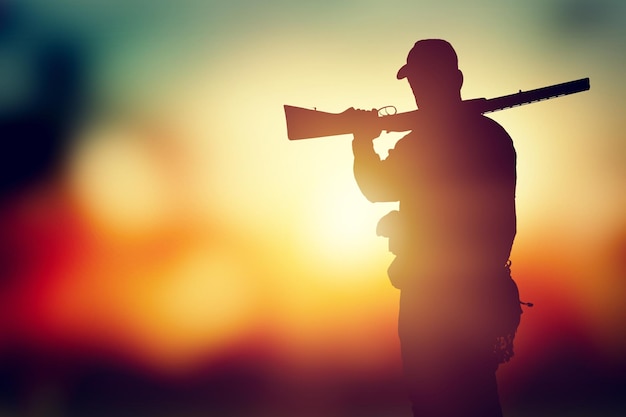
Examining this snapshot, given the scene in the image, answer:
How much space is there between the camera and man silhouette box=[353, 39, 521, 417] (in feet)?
11.2

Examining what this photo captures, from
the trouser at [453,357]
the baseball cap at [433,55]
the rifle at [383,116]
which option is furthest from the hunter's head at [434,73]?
the trouser at [453,357]

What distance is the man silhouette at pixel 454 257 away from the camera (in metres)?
3.41

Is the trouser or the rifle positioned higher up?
the rifle

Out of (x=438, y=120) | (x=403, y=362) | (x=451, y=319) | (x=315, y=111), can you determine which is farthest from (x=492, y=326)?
(x=315, y=111)

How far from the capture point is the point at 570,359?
12344 mm

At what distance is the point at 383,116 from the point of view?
4.27 m

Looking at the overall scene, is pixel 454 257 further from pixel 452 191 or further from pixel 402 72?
pixel 402 72

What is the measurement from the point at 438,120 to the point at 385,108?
0.77 m

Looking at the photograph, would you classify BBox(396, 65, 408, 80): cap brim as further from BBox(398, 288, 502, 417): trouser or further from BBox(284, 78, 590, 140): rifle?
BBox(398, 288, 502, 417): trouser

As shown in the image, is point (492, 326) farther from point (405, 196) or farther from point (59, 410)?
point (59, 410)

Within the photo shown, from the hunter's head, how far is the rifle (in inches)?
15.5

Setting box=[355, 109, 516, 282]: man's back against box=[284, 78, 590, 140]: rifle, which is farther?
box=[284, 78, 590, 140]: rifle

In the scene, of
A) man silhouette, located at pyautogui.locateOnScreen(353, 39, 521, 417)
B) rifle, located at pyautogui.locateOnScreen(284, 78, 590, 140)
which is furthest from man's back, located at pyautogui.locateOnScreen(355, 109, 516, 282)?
rifle, located at pyautogui.locateOnScreen(284, 78, 590, 140)

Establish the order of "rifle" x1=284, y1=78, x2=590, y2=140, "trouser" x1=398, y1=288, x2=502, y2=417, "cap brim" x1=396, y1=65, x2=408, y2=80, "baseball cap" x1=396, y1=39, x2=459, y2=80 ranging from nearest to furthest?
"trouser" x1=398, y1=288, x2=502, y2=417 < "baseball cap" x1=396, y1=39, x2=459, y2=80 < "cap brim" x1=396, y1=65, x2=408, y2=80 < "rifle" x1=284, y1=78, x2=590, y2=140
